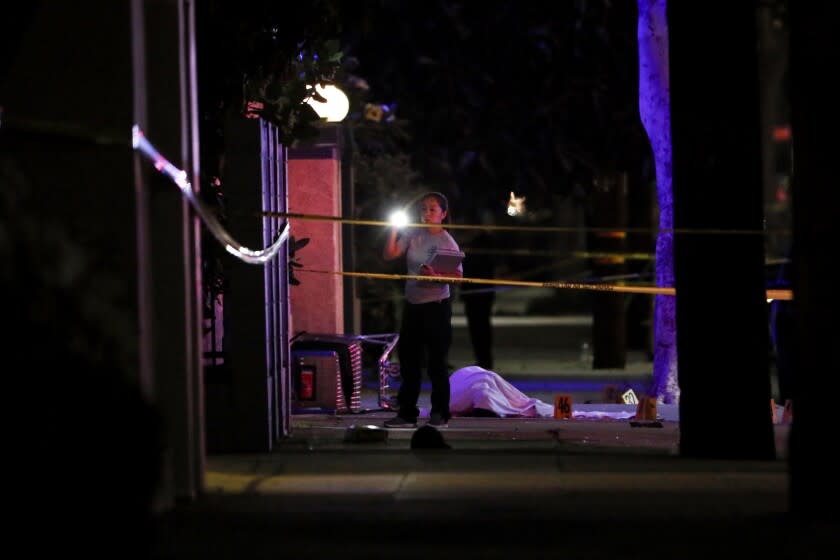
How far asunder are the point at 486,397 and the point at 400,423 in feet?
5.46

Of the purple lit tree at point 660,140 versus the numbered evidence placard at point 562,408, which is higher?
the purple lit tree at point 660,140

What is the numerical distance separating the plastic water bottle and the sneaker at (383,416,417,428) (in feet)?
36.9

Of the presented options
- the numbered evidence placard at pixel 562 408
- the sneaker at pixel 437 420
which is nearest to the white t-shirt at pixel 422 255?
the sneaker at pixel 437 420

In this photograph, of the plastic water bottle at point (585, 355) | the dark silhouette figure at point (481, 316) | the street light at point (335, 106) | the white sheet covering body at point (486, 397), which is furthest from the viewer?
the plastic water bottle at point (585, 355)

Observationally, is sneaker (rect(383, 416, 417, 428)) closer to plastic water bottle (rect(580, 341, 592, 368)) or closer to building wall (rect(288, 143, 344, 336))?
building wall (rect(288, 143, 344, 336))

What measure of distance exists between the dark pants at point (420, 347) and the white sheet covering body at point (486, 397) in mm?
1476

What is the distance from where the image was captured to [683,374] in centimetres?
1054

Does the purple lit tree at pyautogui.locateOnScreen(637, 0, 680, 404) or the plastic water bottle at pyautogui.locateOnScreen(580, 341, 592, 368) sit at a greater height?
the purple lit tree at pyautogui.locateOnScreen(637, 0, 680, 404)

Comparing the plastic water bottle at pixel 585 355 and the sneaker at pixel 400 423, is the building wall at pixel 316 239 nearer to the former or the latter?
the sneaker at pixel 400 423

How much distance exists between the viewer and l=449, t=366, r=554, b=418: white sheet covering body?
15195 mm

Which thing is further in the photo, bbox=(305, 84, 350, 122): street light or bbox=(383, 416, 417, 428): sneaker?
Result: bbox=(305, 84, 350, 122): street light

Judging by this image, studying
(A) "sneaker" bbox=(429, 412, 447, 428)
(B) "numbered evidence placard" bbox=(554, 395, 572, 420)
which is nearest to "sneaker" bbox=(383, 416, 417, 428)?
(A) "sneaker" bbox=(429, 412, 447, 428)

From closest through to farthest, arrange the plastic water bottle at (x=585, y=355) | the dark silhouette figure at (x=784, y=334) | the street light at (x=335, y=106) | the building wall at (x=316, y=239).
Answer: the dark silhouette figure at (x=784, y=334)
the building wall at (x=316, y=239)
the street light at (x=335, y=106)
the plastic water bottle at (x=585, y=355)

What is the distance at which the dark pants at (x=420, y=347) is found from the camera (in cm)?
1360
